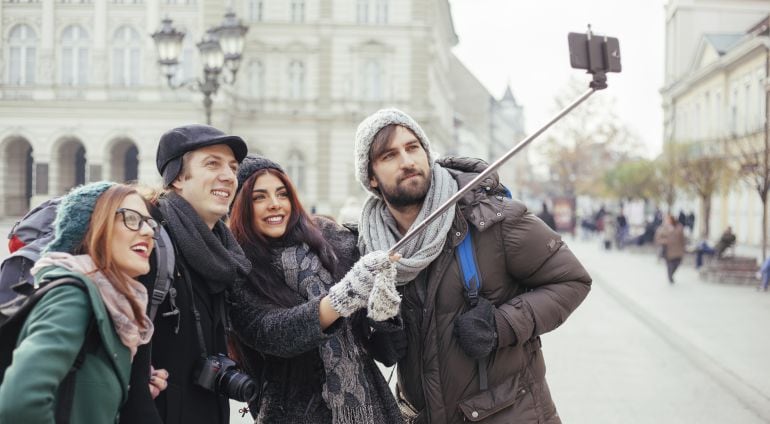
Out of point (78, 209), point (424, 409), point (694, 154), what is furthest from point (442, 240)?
point (694, 154)

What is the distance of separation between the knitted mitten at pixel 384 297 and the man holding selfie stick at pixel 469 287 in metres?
0.19

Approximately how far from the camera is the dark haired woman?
313cm

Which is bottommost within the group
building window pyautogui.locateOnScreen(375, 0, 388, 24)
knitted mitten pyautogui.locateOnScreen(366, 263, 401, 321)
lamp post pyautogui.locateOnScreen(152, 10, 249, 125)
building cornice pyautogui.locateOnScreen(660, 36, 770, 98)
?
knitted mitten pyautogui.locateOnScreen(366, 263, 401, 321)

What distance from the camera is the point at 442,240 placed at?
10.2 feet

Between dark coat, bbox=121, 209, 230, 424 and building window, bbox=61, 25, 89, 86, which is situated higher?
building window, bbox=61, 25, 89, 86

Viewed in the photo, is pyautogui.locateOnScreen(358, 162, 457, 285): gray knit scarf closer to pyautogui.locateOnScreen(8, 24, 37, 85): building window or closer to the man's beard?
the man's beard

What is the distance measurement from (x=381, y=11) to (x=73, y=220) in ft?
134

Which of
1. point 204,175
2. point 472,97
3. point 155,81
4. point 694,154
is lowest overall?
point 204,175

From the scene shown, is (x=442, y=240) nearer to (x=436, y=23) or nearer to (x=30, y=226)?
(x=30, y=226)

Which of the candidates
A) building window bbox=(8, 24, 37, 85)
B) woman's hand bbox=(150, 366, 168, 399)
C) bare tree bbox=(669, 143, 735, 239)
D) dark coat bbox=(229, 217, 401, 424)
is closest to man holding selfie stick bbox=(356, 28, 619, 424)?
dark coat bbox=(229, 217, 401, 424)

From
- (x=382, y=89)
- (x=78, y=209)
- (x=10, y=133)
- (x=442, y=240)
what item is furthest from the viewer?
(x=382, y=89)

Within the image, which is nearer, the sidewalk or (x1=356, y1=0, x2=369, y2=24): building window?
the sidewalk

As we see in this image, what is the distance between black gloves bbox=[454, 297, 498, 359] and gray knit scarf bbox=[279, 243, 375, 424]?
509mm

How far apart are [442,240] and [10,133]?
37.4 meters
